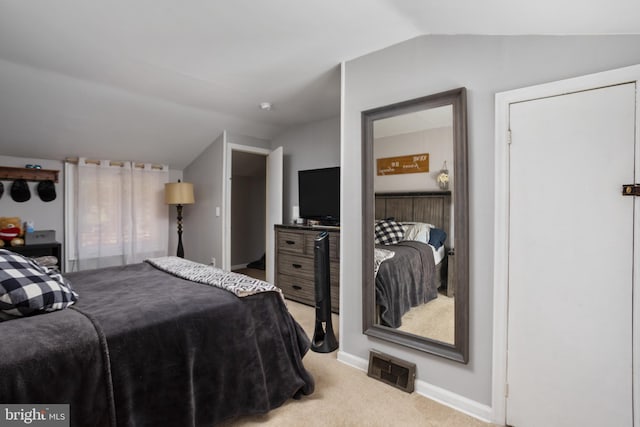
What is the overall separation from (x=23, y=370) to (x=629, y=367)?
2487 millimetres

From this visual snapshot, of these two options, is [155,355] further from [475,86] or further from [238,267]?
[238,267]

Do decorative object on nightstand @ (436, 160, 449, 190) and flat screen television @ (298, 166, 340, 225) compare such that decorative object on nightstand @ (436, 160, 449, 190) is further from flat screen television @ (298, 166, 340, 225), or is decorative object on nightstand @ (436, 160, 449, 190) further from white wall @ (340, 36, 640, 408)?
flat screen television @ (298, 166, 340, 225)

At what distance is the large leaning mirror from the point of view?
1.90 metres

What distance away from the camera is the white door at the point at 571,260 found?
143 cm

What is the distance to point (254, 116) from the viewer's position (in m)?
4.06

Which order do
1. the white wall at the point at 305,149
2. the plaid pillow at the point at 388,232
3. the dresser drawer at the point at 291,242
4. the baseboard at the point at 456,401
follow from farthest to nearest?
the white wall at the point at 305,149 < the dresser drawer at the point at 291,242 < the plaid pillow at the point at 388,232 < the baseboard at the point at 456,401

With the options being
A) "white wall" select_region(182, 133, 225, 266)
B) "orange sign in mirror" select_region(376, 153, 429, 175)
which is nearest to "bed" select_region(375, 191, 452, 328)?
"orange sign in mirror" select_region(376, 153, 429, 175)

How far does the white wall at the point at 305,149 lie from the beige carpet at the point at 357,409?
103 inches

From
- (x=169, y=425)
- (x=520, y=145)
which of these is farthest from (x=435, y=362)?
(x=169, y=425)

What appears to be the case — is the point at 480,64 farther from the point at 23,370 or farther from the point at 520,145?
the point at 23,370

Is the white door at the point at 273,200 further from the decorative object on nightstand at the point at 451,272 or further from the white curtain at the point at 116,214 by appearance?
the decorative object on nightstand at the point at 451,272

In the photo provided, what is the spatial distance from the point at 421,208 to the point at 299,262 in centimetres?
205

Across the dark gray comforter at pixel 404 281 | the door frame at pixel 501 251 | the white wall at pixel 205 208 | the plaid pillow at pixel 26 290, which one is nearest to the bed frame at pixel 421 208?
the dark gray comforter at pixel 404 281

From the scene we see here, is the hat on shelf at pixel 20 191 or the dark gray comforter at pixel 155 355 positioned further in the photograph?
the hat on shelf at pixel 20 191
